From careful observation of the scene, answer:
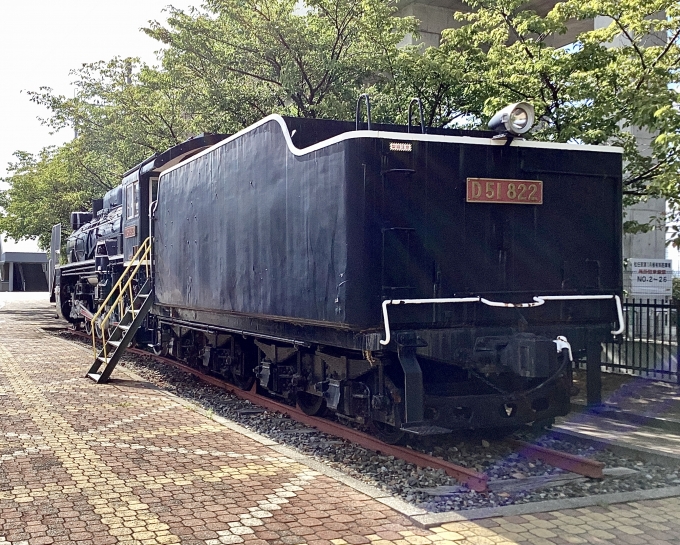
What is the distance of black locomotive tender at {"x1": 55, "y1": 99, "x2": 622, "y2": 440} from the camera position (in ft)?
18.9

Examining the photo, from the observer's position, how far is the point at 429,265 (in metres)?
5.93

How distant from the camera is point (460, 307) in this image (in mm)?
6016

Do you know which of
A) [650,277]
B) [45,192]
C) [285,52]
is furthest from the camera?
[45,192]

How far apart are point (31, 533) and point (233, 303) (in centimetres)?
405

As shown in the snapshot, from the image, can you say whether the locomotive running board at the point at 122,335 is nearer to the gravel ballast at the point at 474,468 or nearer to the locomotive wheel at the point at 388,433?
the gravel ballast at the point at 474,468

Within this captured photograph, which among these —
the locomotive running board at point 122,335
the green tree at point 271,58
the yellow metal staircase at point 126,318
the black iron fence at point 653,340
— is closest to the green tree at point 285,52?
the green tree at point 271,58

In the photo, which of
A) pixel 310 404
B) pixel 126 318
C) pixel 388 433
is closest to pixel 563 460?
pixel 388 433

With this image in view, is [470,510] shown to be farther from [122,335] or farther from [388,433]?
[122,335]

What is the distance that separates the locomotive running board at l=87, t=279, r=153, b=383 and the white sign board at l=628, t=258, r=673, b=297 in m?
7.78

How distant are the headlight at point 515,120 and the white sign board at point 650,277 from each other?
583 cm

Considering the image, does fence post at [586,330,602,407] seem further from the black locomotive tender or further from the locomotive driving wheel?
the locomotive driving wheel

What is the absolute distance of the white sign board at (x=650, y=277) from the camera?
11.1 metres

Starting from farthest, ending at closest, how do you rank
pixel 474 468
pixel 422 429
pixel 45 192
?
pixel 45 192, pixel 474 468, pixel 422 429

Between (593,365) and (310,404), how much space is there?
10.2 ft
